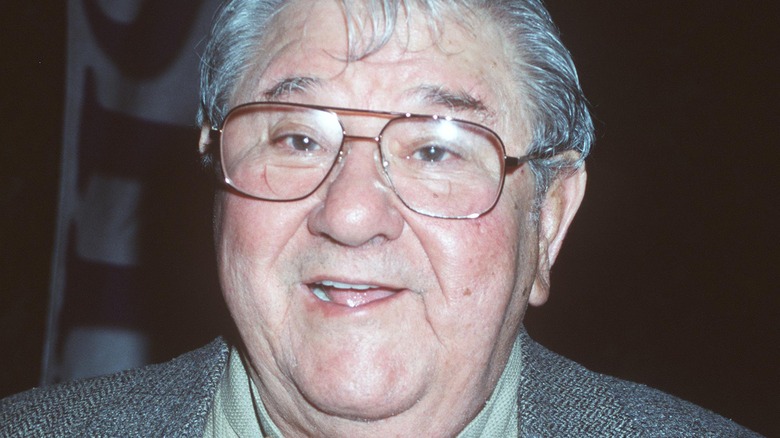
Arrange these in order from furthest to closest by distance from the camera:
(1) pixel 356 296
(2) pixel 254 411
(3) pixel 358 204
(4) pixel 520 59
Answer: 1. (2) pixel 254 411
2. (4) pixel 520 59
3. (1) pixel 356 296
4. (3) pixel 358 204

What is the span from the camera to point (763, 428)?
9.39 ft

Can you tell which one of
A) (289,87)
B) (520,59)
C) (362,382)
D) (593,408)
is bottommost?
(593,408)

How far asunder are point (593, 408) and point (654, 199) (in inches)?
70.7

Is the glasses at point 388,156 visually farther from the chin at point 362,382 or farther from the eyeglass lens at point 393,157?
the chin at point 362,382

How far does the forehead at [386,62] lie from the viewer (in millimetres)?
1172

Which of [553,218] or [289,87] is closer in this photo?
[289,87]

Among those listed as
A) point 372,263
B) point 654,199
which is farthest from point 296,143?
point 654,199

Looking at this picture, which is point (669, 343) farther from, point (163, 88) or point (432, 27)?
point (163, 88)

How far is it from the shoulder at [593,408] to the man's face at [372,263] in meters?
0.28

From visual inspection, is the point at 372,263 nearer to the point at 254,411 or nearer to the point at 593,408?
the point at 254,411

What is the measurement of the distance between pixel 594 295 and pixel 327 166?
2.32 metres

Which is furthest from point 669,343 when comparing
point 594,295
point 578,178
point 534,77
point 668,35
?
point 534,77

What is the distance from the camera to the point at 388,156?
1159 mm

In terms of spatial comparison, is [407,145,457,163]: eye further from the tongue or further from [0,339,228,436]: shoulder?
[0,339,228,436]: shoulder
